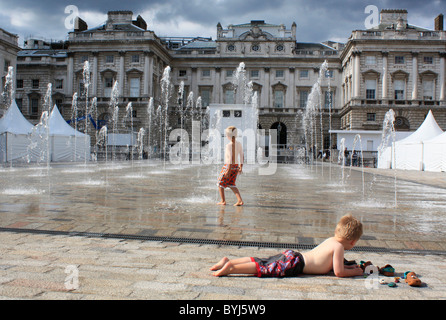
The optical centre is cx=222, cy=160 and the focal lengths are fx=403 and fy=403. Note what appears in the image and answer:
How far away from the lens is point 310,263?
3637 mm

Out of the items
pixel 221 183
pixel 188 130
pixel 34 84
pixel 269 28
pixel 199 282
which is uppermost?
pixel 269 28

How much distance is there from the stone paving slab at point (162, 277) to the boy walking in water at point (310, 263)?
7cm

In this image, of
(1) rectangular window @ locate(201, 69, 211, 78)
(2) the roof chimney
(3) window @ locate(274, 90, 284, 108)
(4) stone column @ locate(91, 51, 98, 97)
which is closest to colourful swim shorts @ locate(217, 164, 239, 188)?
(4) stone column @ locate(91, 51, 98, 97)

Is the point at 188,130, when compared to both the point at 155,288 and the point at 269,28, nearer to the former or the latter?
the point at 269,28

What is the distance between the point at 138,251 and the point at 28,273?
1201 mm

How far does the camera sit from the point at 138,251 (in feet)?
14.6

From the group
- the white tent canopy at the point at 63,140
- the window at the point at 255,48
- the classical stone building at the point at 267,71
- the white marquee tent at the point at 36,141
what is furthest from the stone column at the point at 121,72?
the white tent canopy at the point at 63,140

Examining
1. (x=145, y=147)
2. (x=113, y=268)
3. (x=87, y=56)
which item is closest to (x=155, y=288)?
(x=113, y=268)

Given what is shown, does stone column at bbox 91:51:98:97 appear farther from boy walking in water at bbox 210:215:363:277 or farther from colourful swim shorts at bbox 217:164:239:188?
boy walking in water at bbox 210:215:363:277

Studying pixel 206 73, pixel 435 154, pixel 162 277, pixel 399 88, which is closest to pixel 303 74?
pixel 399 88

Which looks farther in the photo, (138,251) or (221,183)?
(221,183)

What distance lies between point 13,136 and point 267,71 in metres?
35.4

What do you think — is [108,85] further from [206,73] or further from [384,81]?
[384,81]

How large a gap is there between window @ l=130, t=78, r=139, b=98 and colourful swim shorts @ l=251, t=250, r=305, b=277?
156 ft
